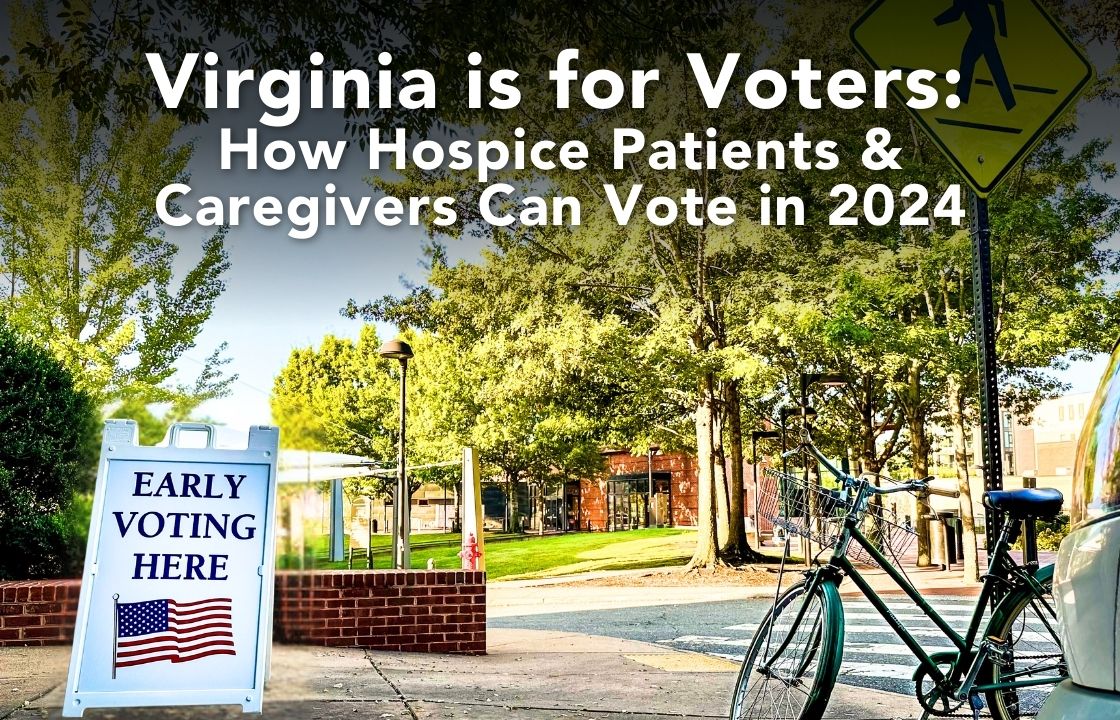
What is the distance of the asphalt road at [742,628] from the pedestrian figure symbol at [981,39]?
14.6 feet

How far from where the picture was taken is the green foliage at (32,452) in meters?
10.2

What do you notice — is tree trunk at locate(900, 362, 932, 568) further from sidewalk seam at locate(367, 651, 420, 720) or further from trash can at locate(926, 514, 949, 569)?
sidewalk seam at locate(367, 651, 420, 720)

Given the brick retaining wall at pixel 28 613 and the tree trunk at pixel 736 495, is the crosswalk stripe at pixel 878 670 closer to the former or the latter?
the brick retaining wall at pixel 28 613

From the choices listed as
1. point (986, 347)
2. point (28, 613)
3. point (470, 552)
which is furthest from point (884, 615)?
point (470, 552)

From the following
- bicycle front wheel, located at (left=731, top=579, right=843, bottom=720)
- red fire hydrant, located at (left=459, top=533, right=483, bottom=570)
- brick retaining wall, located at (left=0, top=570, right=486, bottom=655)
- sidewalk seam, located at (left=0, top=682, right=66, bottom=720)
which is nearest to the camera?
bicycle front wheel, located at (left=731, top=579, right=843, bottom=720)

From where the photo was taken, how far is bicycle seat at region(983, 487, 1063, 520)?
463 centimetres

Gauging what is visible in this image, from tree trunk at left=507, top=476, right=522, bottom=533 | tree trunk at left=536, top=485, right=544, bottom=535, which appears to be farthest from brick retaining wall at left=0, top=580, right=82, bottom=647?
tree trunk at left=536, top=485, right=544, bottom=535

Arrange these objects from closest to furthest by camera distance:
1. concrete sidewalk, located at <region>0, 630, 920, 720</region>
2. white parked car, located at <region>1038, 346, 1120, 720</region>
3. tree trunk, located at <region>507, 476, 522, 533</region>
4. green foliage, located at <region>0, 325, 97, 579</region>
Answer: white parked car, located at <region>1038, 346, 1120, 720</region> < concrete sidewalk, located at <region>0, 630, 920, 720</region> < green foliage, located at <region>0, 325, 97, 579</region> < tree trunk, located at <region>507, 476, 522, 533</region>

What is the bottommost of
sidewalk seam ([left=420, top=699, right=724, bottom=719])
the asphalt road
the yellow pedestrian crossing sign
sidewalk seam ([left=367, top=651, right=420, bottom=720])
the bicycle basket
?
the asphalt road

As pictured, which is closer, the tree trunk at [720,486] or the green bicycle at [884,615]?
the green bicycle at [884,615]

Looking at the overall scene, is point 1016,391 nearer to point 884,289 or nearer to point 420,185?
point 884,289

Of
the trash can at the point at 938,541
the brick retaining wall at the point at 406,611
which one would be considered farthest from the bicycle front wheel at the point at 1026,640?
the trash can at the point at 938,541

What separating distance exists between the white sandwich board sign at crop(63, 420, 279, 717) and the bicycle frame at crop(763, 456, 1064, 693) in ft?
7.71

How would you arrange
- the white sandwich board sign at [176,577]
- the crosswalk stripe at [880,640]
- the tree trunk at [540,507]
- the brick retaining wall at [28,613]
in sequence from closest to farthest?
the white sandwich board sign at [176,577], the brick retaining wall at [28,613], the crosswalk stripe at [880,640], the tree trunk at [540,507]
